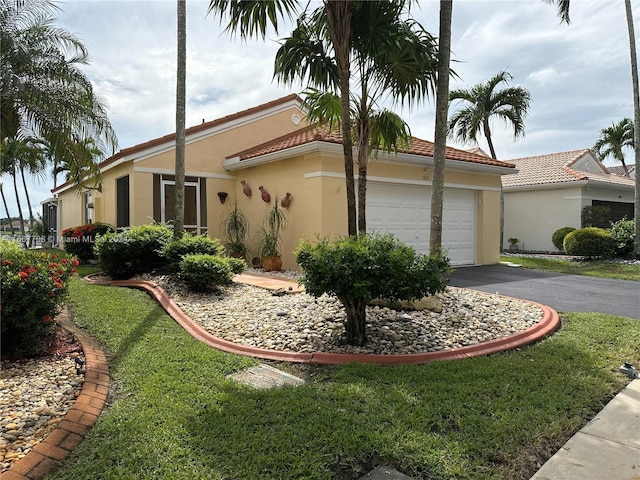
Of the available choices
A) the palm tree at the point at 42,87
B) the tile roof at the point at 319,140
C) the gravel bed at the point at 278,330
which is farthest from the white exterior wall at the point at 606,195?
the palm tree at the point at 42,87

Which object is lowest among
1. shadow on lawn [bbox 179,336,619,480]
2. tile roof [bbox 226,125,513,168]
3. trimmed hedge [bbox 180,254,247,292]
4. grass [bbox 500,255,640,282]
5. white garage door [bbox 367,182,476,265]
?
shadow on lawn [bbox 179,336,619,480]

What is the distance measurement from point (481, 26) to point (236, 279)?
7520 mm

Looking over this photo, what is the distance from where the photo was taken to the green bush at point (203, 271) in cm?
809

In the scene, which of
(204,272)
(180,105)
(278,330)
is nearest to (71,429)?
(278,330)

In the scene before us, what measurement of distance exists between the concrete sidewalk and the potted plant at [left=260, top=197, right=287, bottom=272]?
30.6 ft

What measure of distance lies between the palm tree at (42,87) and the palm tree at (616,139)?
33871 millimetres

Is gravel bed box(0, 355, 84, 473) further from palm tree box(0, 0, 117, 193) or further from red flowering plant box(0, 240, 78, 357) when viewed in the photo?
palm tree box(0, 0, 117, 193)

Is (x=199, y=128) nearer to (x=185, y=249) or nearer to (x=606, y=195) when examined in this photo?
(x=185, y=249)

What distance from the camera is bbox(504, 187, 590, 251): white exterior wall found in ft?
67.1

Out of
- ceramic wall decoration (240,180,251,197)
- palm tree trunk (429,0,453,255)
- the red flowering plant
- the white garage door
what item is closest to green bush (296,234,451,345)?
palm tree trunk (429,0,453,255)

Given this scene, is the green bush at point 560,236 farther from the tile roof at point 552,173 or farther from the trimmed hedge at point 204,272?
the trimmed hedge at point 204,272

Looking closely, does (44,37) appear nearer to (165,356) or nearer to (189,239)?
(189,239)

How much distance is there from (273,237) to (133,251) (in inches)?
159

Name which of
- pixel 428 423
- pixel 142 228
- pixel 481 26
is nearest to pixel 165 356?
pixel 428 423
